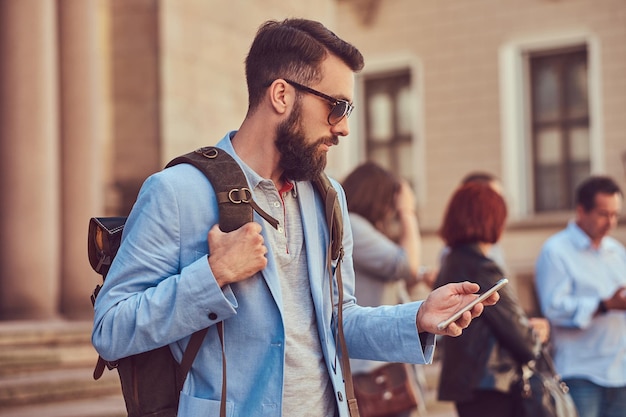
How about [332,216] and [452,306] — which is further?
[332,216]

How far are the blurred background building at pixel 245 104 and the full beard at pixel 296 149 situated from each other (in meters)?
7.11

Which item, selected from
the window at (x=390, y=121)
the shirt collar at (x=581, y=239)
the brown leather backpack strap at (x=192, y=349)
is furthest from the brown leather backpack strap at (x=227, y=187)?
the window at (x=390, y=121)

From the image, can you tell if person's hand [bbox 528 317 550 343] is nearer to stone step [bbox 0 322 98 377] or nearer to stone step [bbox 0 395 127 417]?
stone step [bbox 0 395 127 417]

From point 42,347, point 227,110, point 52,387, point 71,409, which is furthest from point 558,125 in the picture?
point 71,409

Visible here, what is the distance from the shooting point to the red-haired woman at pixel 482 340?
519cm

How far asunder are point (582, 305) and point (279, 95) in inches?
139

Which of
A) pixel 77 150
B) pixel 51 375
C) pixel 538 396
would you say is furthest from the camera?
pixel 77 150

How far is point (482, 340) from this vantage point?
5.23 metres

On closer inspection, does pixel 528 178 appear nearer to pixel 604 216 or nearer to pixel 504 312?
pixel 604 216

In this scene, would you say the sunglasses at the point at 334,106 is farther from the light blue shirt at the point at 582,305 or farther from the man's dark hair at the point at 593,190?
the man's dark hair at the point at 593,190

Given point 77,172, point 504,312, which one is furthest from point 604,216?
point 77,172

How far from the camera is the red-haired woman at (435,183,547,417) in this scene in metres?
5.19

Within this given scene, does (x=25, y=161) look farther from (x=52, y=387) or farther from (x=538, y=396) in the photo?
(x=538, y=396)

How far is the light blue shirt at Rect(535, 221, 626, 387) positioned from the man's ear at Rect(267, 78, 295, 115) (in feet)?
11.4
